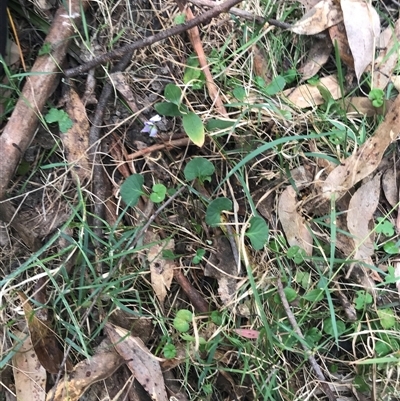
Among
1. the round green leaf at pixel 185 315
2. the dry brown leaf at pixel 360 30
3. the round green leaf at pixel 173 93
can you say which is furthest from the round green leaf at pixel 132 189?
the dry brown leaf at pixel 360 30

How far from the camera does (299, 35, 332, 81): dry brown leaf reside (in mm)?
1422

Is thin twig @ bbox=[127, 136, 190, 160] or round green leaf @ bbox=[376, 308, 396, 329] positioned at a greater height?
thin twig @ bbox=[127, 136, 190, 160]

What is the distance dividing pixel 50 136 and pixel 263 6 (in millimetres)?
740

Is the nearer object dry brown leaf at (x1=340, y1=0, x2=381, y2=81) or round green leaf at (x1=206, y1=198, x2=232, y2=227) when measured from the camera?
round green leaf at (x1=206, y1=198, x2=232, y2=227)

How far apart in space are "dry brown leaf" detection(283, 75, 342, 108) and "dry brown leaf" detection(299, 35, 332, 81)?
41 millimetres

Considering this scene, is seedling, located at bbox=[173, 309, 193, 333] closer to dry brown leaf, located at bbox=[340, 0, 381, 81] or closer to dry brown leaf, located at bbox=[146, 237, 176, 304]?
dry brown leaf, located at bbox=[146, 237, 176, 304]

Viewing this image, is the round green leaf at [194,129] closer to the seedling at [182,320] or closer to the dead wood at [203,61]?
the dead wood at [203,61]

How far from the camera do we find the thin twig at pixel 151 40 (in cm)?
130

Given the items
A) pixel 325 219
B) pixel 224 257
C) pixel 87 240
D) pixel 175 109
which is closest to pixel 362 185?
pixel 325 219

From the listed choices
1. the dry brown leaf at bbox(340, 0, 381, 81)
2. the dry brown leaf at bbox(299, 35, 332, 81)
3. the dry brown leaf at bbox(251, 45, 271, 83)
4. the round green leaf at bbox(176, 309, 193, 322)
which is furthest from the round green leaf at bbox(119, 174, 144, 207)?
the dry brown leaf at bbox(340, 0, 381, 81)

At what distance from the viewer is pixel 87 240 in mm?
1319

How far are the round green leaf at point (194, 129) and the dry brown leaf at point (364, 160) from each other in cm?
38

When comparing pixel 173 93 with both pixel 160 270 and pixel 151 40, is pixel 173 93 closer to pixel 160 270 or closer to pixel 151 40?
pixel 151 40

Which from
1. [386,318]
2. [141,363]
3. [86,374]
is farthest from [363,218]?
[86,374]
